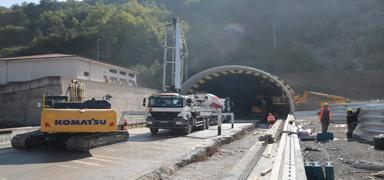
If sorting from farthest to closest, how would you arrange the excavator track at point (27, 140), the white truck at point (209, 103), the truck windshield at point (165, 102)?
the white truck at point (209, 103) < the truck windshield at point (165, 102) < the excavator track at point (27, 140)

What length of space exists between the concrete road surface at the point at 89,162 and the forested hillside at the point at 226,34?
213ft

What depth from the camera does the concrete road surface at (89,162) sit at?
10.1 meters

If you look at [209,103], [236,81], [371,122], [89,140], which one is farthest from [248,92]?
[89,140]

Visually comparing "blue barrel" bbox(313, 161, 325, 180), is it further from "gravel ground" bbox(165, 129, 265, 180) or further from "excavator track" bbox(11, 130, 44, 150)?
"excavator track" bbox(11, 130, 44, 150)

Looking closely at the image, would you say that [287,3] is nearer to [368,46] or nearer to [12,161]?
[368,46]

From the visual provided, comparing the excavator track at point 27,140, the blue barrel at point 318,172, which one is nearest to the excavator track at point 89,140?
the excavator track at point 27,140

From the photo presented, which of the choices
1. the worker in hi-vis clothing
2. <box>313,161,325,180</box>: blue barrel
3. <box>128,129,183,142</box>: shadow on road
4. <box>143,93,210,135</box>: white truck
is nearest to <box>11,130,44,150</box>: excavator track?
<box>128,129,183,142</box>: shadow on road

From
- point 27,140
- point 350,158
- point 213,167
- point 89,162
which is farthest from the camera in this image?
point 27,140

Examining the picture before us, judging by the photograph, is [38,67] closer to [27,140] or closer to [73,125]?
[27,140]

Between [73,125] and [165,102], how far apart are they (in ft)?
29.9

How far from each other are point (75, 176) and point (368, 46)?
313ft

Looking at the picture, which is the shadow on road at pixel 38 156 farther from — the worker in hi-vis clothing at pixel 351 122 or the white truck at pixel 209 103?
the white truck at pixel 209 103

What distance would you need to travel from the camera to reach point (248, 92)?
5231 centimetres

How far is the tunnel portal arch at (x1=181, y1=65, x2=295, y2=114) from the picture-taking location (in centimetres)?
4553
